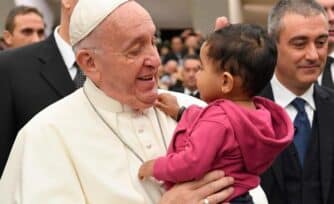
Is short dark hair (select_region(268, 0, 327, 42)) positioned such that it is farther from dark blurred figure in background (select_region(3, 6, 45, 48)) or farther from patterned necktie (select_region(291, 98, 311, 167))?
dark blurred figure in background (select_region(3, 6, 45, 48))

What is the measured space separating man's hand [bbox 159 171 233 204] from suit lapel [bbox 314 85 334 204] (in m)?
0.92

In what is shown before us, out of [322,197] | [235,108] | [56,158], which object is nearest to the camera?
[235,108]

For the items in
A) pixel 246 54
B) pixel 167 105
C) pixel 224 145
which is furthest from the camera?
pixel 167 105

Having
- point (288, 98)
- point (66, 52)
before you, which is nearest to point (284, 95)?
point (288, 98)

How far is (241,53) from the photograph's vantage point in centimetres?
363

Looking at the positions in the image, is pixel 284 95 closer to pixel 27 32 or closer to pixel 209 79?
pixel 209 79

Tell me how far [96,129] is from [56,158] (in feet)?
0.69

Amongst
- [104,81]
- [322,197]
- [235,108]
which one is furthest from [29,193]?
[322,197]

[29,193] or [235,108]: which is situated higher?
[235,108]

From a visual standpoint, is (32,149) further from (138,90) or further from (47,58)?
(47,58)

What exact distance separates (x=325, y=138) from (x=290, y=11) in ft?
2.28

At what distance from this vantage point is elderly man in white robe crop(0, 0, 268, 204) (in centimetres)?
370

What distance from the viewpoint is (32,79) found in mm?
4590

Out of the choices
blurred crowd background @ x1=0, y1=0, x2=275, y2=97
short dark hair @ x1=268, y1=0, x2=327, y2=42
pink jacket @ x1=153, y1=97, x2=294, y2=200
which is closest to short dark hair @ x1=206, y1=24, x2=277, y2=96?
pink jacket @ x1=153, y1=97, x2=294, y2=200
